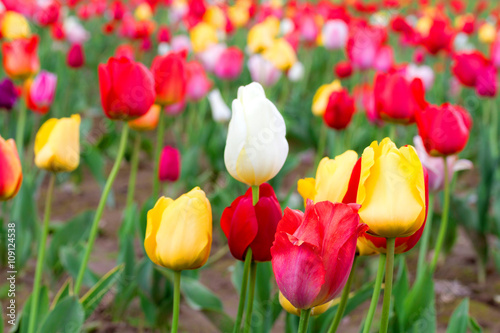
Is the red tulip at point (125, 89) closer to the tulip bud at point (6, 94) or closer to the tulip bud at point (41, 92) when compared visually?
the tulip bud at point (6, 94)

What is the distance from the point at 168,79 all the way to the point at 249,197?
78 centimetres

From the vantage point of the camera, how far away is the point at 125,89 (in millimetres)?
1151

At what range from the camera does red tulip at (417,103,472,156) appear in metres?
1.16

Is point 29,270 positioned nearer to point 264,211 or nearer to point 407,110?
point 407,110

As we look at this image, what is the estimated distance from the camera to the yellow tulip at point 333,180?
2.57 ft

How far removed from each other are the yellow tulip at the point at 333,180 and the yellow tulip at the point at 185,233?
0.15m

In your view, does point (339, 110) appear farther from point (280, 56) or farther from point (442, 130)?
point (280, 56)

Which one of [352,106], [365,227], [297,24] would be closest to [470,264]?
[352,106]

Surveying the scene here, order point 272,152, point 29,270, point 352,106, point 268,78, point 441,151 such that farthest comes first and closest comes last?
point 268,78
point 29,270
point 352,106
point 441,151
point 272,152

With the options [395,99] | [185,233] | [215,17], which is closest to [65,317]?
[185,233]

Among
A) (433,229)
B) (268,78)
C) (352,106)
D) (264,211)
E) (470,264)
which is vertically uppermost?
(264,211)

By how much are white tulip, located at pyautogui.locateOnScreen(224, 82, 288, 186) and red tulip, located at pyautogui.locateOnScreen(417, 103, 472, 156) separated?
1.54 feet

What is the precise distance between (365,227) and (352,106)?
1.13 m

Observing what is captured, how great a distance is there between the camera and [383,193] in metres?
0.72
